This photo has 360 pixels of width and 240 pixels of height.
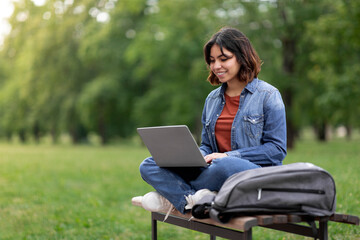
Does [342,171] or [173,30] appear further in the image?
[173,30]

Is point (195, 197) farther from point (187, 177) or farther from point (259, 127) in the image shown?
point (259, 127)

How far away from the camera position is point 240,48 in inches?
136

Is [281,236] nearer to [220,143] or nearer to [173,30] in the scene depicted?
[220,143]

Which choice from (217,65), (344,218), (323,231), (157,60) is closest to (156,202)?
(217,65)

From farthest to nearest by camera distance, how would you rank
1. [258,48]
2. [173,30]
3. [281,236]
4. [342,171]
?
[173,30], [258,48], [342,171], [281,236]

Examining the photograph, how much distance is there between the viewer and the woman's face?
3477 millimetres

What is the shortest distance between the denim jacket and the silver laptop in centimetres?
28

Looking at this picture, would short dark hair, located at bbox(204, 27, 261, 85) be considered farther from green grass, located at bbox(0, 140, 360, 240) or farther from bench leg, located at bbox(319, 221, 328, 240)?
green grass, located at bbox(0, 140, 360, 240)

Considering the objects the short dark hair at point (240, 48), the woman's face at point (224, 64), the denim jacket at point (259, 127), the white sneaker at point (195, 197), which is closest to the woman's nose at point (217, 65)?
the woman's face at point (224, 64)

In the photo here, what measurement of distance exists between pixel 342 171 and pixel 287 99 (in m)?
13.6

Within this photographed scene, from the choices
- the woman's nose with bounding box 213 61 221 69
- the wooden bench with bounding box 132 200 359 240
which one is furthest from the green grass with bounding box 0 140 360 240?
the woman's nose with bounding box 213 61 221 69

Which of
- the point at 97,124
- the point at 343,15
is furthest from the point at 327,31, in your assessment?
the point at 97,124

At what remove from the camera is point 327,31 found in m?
18.3

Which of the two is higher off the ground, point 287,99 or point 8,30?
point 8,30
